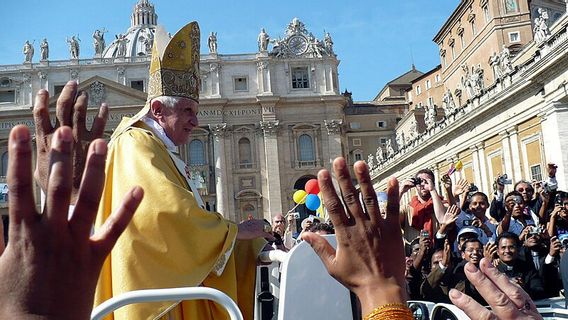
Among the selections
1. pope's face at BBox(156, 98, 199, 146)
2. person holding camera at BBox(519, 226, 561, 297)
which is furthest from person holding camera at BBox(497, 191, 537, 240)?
pope's face at BBox(156, 98, 199, 146)

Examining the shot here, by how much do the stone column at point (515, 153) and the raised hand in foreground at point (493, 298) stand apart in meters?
17.4

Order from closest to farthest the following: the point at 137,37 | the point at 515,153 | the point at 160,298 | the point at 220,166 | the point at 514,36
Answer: the point at 160,298
the point at 515,153
the point at 514,36
the point at 220,166
the point at 137,37

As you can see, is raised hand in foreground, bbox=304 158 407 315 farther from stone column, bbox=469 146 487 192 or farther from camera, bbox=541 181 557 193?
stone column, bbox=469 146 487 192

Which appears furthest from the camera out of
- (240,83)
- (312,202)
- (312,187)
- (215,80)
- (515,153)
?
(240,83)

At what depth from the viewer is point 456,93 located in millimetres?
35031

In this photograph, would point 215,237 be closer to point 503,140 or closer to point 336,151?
point 503,140

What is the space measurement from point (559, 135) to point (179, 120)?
1370cm

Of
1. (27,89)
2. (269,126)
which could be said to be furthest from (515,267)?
(27,89)

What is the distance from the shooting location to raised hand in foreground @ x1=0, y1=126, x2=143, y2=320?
1073 millimetres

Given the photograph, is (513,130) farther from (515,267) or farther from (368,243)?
(368,243)

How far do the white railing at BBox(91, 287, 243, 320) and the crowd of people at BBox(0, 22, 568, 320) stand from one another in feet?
0.49

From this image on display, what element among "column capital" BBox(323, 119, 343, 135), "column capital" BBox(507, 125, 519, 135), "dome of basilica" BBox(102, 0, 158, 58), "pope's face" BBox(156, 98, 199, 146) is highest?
"dome of basilica" BBox(102, 0, 158, 58)

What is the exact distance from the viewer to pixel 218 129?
43281 mm

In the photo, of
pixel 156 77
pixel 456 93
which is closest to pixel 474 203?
pixel 156 77
